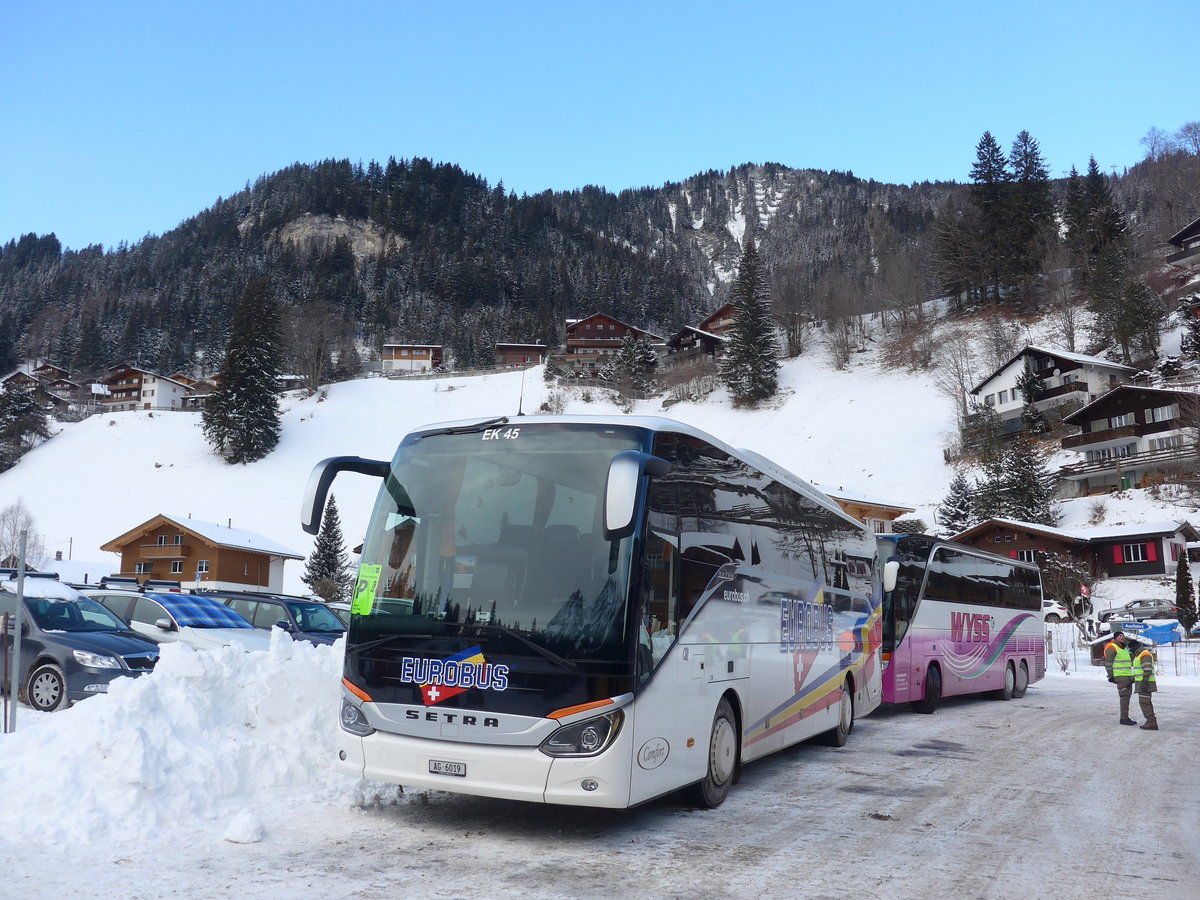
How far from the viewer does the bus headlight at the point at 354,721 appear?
7012 millimetres

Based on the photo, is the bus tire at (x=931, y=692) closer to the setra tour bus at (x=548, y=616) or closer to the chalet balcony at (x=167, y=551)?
the setra tour bus at (x=548, y=616)

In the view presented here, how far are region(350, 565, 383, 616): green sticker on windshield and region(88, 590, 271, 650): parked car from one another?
775cm

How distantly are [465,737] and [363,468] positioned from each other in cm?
279

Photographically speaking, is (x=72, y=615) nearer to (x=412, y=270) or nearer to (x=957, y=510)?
(x=957, y=510)

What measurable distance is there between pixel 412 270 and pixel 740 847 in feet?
523

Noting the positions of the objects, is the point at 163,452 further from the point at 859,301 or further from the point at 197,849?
the point at 197,849

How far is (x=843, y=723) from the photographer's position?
41.1 ft

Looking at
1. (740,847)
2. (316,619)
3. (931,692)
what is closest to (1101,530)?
(931,692)

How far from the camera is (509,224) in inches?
6845

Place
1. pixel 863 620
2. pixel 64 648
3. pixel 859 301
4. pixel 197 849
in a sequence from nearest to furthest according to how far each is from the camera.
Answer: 1. pixel 197 849
2. pixel 64 648
3. pixel 863 620
4. pixel 859 301

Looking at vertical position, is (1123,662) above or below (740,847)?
above

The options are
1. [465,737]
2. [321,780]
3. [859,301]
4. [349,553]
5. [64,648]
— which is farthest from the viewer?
[859,301]

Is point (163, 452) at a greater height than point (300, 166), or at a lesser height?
lesser

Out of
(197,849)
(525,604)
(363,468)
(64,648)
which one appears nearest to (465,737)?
(525,604)
